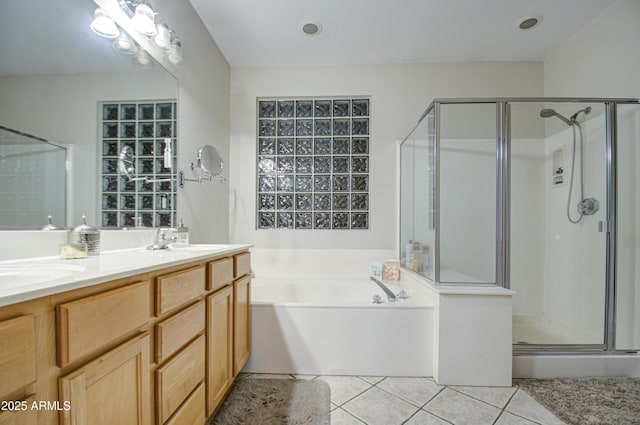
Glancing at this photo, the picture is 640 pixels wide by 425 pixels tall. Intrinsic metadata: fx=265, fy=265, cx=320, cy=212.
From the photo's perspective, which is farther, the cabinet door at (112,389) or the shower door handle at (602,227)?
the shower door handle at (602,227)

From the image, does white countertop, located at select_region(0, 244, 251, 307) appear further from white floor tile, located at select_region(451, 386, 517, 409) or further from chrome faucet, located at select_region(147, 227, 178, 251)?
white floor tile, located at select_region(451, 386, 517, 409)

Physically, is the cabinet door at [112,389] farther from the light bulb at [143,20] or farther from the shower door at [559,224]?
the shower door at [559,224]

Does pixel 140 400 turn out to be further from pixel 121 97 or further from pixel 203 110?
pixel 203 110

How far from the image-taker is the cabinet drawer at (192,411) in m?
0.93

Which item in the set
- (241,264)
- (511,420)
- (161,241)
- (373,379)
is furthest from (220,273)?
(511,420)

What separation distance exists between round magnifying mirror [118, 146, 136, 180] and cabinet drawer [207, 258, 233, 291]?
0.66 meters

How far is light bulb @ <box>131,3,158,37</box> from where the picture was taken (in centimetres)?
138

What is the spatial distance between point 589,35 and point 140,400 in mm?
3598

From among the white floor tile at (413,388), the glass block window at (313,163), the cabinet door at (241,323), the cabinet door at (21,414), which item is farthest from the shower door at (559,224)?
the cabinet door at (21,414)

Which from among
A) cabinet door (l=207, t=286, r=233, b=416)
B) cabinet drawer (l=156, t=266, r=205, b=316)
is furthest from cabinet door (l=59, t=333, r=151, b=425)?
cabinet door (l=207, t=286, r=233, b=416)

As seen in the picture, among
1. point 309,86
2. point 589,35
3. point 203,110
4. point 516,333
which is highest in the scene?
point 589,35

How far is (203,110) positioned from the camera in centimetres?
213

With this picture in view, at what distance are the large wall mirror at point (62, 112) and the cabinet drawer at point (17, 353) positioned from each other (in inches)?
26.1

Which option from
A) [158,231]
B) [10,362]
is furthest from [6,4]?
[10,362]
